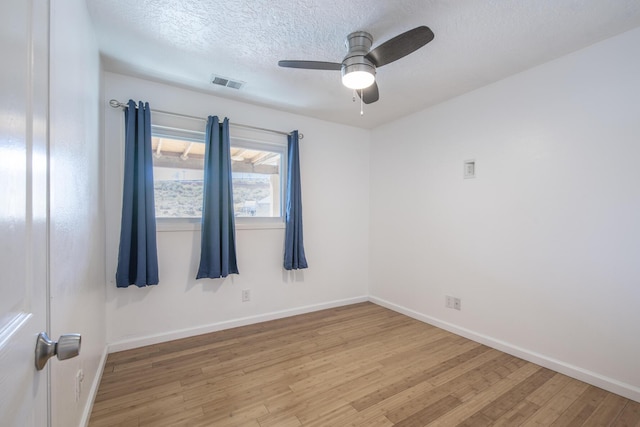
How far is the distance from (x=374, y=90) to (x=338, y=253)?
2.28 meters

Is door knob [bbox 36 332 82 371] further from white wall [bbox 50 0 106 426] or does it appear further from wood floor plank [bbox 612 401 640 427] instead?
wood floor plank [bbox 612 401 640 427]

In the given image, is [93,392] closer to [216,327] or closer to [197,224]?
[216,327]

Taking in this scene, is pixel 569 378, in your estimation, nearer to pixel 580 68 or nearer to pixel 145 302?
pixel 580 68

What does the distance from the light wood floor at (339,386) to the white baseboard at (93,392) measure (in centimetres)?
5

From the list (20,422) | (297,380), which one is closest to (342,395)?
(297,380)

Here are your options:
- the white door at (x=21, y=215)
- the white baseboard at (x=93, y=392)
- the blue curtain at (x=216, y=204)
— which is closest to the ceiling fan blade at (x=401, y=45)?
the white door at (x=21, y=215)

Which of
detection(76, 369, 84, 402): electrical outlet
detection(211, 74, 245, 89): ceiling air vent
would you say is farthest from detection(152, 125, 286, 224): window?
detection(76, 369, 84, 402): electrical outlet

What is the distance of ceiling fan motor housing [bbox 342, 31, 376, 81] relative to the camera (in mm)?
1931

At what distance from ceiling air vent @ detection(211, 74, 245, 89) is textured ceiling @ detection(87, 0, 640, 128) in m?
0.07

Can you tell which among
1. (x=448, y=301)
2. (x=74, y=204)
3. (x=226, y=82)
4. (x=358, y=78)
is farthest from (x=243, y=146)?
(x=448, y=301)

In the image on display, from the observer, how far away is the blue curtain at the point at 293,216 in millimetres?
3371

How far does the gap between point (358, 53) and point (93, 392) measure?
2.93m

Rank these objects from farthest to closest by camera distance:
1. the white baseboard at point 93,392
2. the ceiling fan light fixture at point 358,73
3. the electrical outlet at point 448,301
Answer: the electrical outlet at point 448,301
the ceiling fan light fixture at point 358,73
the white baseboard at point 93,392

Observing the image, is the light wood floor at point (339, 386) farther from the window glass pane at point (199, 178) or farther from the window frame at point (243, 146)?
the window glass pane at point (199, 178)
